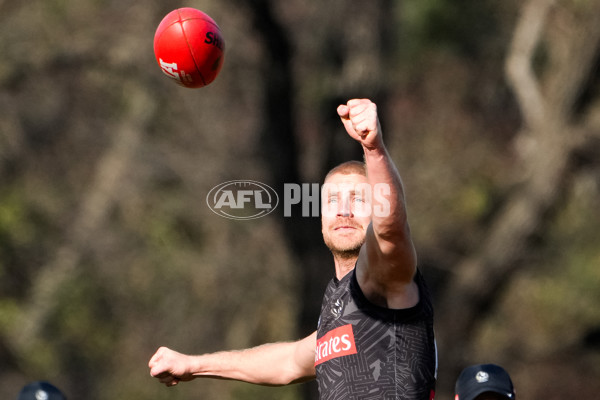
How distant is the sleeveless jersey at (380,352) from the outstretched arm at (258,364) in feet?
2.47

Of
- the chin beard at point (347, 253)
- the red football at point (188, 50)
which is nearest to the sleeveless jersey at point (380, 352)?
the chin beard at point (347, 253)

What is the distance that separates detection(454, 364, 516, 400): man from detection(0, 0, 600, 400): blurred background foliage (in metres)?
9.10

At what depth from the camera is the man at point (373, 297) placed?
4535mm

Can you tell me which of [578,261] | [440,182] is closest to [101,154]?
[440,182]

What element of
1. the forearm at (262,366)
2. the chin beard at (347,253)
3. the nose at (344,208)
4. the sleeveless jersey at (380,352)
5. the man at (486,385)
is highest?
the nose at (344,208)

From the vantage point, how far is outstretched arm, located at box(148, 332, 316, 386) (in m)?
5.64

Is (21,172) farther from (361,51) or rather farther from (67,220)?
(361,51)

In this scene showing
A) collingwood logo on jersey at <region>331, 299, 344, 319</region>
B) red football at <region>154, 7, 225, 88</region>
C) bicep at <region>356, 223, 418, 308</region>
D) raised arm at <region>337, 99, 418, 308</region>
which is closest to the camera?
raised arm at <region>337, 99, 418, 308</region>

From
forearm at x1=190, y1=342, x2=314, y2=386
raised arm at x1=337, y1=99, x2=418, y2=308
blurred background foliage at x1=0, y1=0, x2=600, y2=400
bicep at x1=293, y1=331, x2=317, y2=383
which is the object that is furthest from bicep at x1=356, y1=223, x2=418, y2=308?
blurred background foliage at x1=0, y1=0, x2=600, y2=400

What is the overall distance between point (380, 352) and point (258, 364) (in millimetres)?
1184

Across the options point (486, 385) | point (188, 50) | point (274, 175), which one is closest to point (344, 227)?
point (486, 385)

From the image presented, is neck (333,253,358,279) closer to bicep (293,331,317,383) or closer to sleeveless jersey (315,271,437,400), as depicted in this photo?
sleeveless jersey (315,271,437,400)

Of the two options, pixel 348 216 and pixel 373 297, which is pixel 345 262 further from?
pixel 373 297

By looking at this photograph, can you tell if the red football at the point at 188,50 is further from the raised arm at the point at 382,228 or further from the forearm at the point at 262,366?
the raised arm at the point at 382,228
